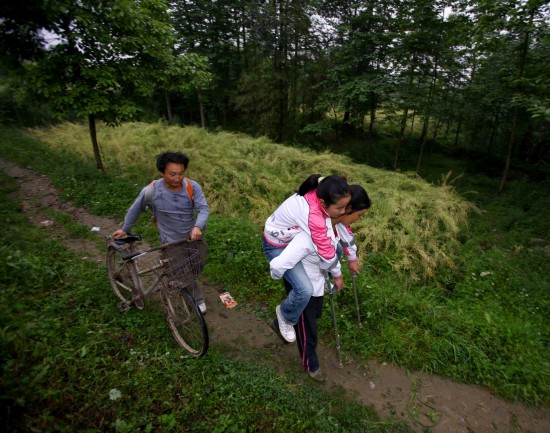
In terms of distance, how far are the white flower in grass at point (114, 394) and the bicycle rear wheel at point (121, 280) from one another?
3.59ft

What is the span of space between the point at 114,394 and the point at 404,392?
309 centimetres

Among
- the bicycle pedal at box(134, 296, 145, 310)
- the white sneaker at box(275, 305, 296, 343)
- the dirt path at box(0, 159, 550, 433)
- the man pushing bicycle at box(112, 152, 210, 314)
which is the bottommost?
the dirt path at box(0, 159, 550, 433)

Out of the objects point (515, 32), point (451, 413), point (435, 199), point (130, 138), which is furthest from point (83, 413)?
point (515, 32)

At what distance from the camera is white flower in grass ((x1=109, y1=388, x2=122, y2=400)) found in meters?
2.46

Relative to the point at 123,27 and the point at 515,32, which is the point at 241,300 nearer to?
the point at 123,27

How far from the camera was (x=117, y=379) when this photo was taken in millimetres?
2652

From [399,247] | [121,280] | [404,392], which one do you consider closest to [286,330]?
[404,392]

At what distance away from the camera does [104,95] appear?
666 centimetres

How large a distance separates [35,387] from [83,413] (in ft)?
1.39

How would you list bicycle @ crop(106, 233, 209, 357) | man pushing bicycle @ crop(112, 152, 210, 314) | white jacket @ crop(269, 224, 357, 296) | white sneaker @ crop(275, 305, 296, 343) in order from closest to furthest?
white jacket @ crop(269, 224, 357, 296) < bicycle @ crop(106, 233, 209, 357) < man pushing bicycle @ crop(112, 152, 210, 314) < white sneaker @ crop(275, 305, 296, 343)

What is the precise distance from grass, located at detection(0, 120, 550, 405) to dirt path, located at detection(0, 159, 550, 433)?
155 mm

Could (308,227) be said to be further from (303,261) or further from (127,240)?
(127,240)

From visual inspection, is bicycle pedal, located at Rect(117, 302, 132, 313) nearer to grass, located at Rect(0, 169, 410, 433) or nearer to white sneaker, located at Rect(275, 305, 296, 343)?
grass, located at Rect(0, 169, 410, 433)

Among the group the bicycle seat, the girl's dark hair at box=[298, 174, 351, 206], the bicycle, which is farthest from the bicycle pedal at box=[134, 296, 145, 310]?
the girl's dark hair at box=[298, 174, 351, 206]
